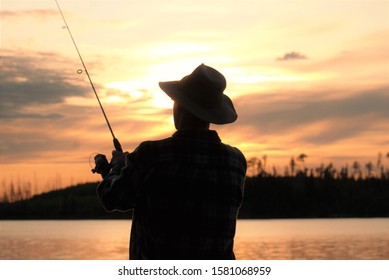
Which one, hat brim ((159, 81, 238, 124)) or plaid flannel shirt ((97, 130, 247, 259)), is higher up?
hat brim ((159, 81, 238, 124))

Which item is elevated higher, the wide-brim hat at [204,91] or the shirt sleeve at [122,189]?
the wide-brim hat at [204,91]

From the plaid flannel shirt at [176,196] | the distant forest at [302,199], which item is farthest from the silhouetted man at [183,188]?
the distant forest at [302,199]

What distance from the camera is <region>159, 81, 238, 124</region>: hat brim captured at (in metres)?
3.76

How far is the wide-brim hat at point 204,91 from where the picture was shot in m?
3.81

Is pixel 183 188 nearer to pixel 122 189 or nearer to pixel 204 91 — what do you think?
pixel 122 189

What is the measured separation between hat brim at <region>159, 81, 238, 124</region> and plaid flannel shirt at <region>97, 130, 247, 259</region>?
0.25 ft

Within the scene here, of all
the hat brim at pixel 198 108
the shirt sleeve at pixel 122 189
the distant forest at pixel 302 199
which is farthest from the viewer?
the distant forest at pixel 302 199

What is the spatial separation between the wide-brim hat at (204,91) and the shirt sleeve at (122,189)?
402 millimetres

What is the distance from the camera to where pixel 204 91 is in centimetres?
386

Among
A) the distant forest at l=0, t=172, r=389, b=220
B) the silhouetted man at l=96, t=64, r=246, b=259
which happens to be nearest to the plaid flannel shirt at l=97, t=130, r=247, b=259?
the silhouetted man at l=96, t=64, r=246, b=259

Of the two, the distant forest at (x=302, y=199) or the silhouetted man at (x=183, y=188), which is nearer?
the silhouetted man at (x=183, y=188)

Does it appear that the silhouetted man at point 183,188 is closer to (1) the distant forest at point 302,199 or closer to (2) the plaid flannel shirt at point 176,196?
(2) the plaid flannel shirt at point 176,196

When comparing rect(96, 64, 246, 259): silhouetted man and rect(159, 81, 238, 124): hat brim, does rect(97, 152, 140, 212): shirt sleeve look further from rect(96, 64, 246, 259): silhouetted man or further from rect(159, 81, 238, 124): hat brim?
rect(159, 81, 238, 124): hat brim
